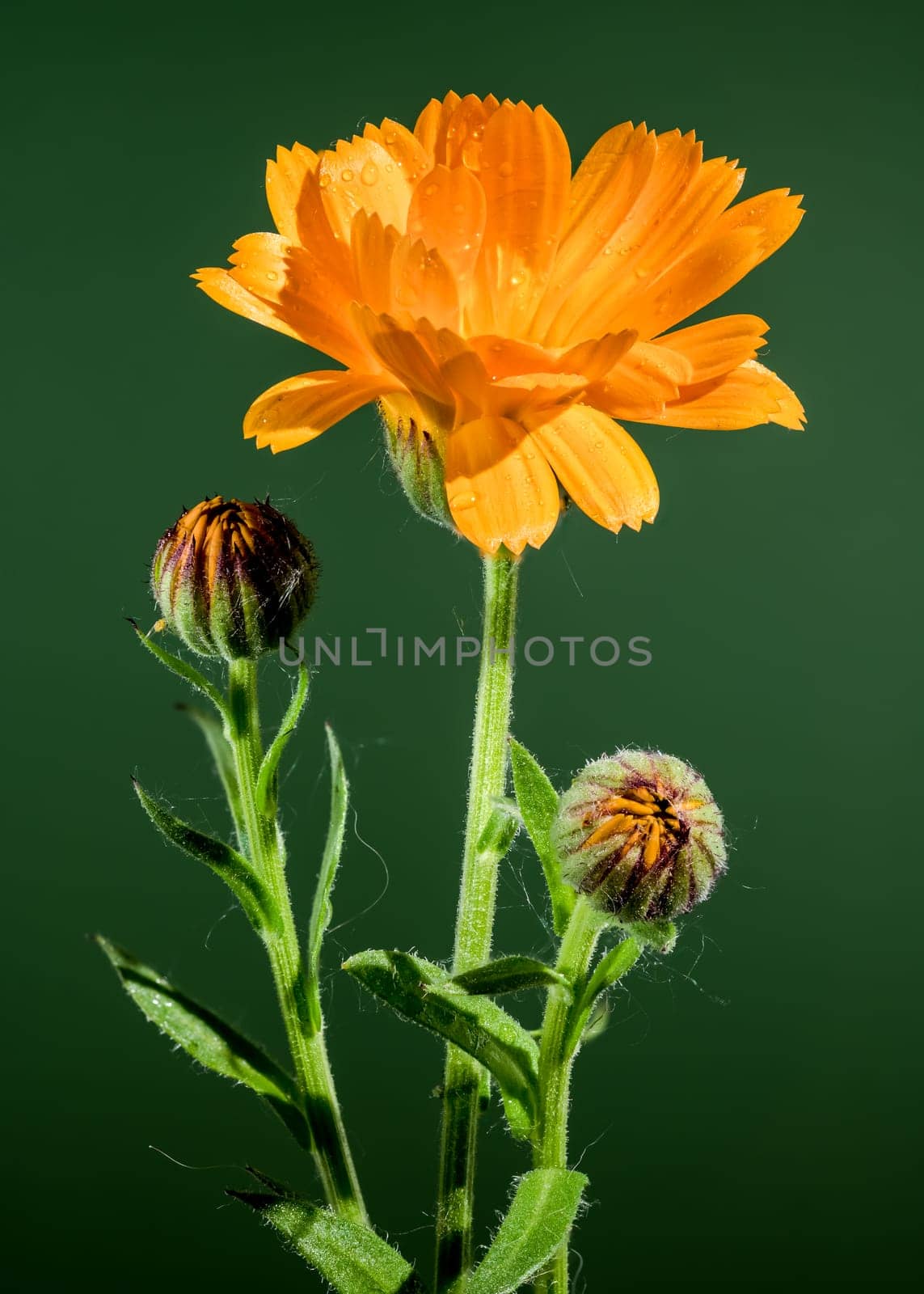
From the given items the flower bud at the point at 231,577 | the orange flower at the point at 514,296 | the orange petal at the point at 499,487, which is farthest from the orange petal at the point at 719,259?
the flower bud at the point at 231,577

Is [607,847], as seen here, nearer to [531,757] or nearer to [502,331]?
[531,757]

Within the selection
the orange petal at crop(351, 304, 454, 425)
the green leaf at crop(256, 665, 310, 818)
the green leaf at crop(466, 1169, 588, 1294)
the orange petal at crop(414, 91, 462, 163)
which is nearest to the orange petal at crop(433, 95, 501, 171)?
the orange petal at crop(414, 91, 462, 163)

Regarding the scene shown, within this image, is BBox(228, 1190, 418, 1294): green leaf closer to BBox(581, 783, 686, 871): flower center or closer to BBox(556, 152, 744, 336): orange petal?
BBox(581, 783, 686, 871): flower center

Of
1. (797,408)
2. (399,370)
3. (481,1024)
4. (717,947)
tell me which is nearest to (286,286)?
(399,370)

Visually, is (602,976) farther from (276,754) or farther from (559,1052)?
(276,754)

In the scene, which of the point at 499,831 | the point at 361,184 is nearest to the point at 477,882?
the point at 499,831
